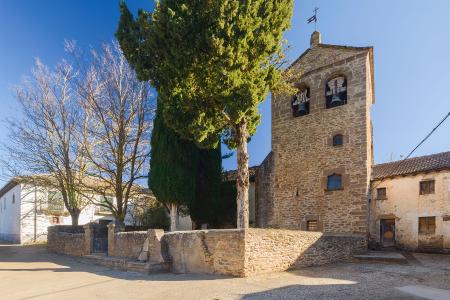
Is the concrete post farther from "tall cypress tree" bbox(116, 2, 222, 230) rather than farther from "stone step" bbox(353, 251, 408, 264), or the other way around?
"stone step" bbox(353, 251, 408, 264)

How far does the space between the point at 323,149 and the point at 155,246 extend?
29.7ft

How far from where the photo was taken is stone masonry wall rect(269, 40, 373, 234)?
13.7 m

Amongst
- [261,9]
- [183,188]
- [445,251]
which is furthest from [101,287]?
[445,251]

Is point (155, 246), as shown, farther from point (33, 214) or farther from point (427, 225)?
point (33, 214)

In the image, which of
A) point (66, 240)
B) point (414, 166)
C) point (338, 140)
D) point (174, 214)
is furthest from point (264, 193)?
point (66, 240)

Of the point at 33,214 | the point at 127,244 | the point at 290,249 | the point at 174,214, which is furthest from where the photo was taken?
the point at 33,214

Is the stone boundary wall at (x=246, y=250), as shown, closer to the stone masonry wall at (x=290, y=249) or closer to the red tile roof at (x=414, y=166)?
the stone masonry wall at (x=290, y=249)

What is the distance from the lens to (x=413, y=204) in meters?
13.5

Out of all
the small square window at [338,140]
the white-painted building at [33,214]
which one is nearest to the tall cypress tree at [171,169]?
the small square window at [338,140]

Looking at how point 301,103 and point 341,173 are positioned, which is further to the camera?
point 301,103

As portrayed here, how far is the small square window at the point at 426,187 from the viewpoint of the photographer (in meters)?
13.1

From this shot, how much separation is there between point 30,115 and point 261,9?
1313 cm

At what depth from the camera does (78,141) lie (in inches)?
655

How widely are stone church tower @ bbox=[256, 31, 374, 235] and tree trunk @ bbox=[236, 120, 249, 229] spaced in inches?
193
